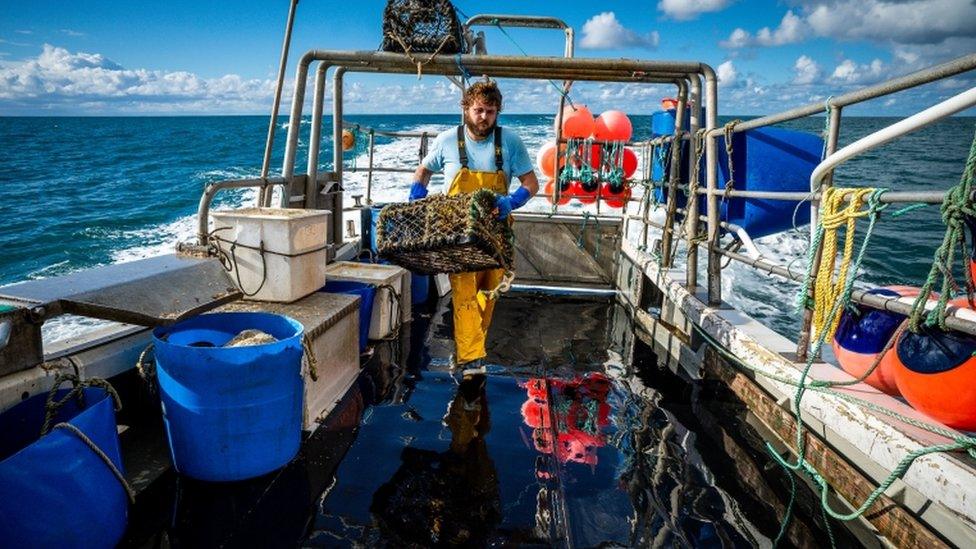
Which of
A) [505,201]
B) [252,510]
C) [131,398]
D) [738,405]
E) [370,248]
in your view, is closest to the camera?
[252,510]

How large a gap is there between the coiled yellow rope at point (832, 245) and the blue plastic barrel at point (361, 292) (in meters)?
3.30

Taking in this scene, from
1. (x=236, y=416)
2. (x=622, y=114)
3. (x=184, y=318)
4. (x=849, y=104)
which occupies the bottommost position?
(x=236, y=416)

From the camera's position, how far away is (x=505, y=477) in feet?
9.37

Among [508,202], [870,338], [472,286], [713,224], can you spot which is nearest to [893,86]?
[870,338]

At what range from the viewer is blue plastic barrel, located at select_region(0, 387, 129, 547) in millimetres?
1801

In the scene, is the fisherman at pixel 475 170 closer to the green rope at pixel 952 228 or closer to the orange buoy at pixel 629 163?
the green rope at pixel 952 228

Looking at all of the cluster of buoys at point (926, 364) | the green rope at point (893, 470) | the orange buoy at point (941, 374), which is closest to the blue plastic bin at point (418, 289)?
the green rope at point (893, 470)

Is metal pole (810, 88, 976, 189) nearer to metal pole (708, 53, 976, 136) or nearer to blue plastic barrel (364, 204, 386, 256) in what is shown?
metal pole (708, 53, 976, 136)

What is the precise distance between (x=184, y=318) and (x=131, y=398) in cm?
79

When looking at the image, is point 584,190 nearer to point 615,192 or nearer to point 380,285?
point 615,192

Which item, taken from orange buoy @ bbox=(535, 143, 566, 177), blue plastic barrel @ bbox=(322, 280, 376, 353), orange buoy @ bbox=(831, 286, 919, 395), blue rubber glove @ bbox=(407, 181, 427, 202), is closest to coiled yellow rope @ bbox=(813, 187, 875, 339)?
orange buoy @ bbox=(831, 286, 919, 395)

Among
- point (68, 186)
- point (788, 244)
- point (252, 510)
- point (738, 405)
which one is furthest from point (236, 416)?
point (68, 186)

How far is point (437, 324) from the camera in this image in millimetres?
5824

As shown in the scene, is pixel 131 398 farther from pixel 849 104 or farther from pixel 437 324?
pixel 849 104
